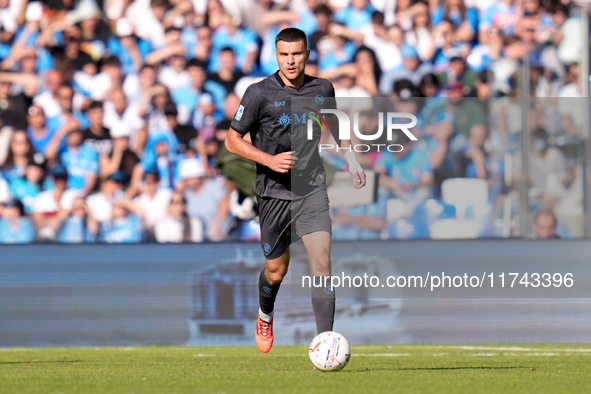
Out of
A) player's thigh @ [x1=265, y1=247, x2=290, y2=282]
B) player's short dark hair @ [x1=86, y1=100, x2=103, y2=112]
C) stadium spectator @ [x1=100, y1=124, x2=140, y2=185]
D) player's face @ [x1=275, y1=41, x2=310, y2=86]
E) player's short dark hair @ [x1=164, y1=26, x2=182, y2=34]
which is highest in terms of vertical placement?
player's short dark hair @ [x1=164, y1=26, x2=182, y2=34]

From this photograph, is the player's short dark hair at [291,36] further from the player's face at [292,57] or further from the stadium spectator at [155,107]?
the stadium spectator at [155,107]

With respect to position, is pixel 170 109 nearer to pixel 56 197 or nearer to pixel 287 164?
pixel 56 197

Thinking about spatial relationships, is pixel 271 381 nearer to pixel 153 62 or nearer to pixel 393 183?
pixel 393 183

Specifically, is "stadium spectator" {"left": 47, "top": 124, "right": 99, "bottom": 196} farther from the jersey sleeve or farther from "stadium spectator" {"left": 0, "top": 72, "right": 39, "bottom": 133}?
Result: the jersey sleeve

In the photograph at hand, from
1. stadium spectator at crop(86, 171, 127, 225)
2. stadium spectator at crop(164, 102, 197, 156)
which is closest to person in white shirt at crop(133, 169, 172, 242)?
stadium spectator at crop(86, 171, 127, 225)

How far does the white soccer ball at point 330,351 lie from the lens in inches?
223

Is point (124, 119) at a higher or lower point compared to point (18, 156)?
higher

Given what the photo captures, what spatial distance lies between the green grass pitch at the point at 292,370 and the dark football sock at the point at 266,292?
43cm

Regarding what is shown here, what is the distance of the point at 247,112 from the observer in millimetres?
6219

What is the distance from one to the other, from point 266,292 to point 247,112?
1440mm

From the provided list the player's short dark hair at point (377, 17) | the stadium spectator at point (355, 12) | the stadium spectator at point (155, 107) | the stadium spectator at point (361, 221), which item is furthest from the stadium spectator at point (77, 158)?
the player's short dark hair at point (377, 17)

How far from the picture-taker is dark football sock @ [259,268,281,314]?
6845 millimetres

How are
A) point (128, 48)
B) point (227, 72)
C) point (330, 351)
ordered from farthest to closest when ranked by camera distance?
point (128, 48)
point (227, 72)
point (330, 351)

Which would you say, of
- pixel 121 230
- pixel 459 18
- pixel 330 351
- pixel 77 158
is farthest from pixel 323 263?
pixel 459 18
